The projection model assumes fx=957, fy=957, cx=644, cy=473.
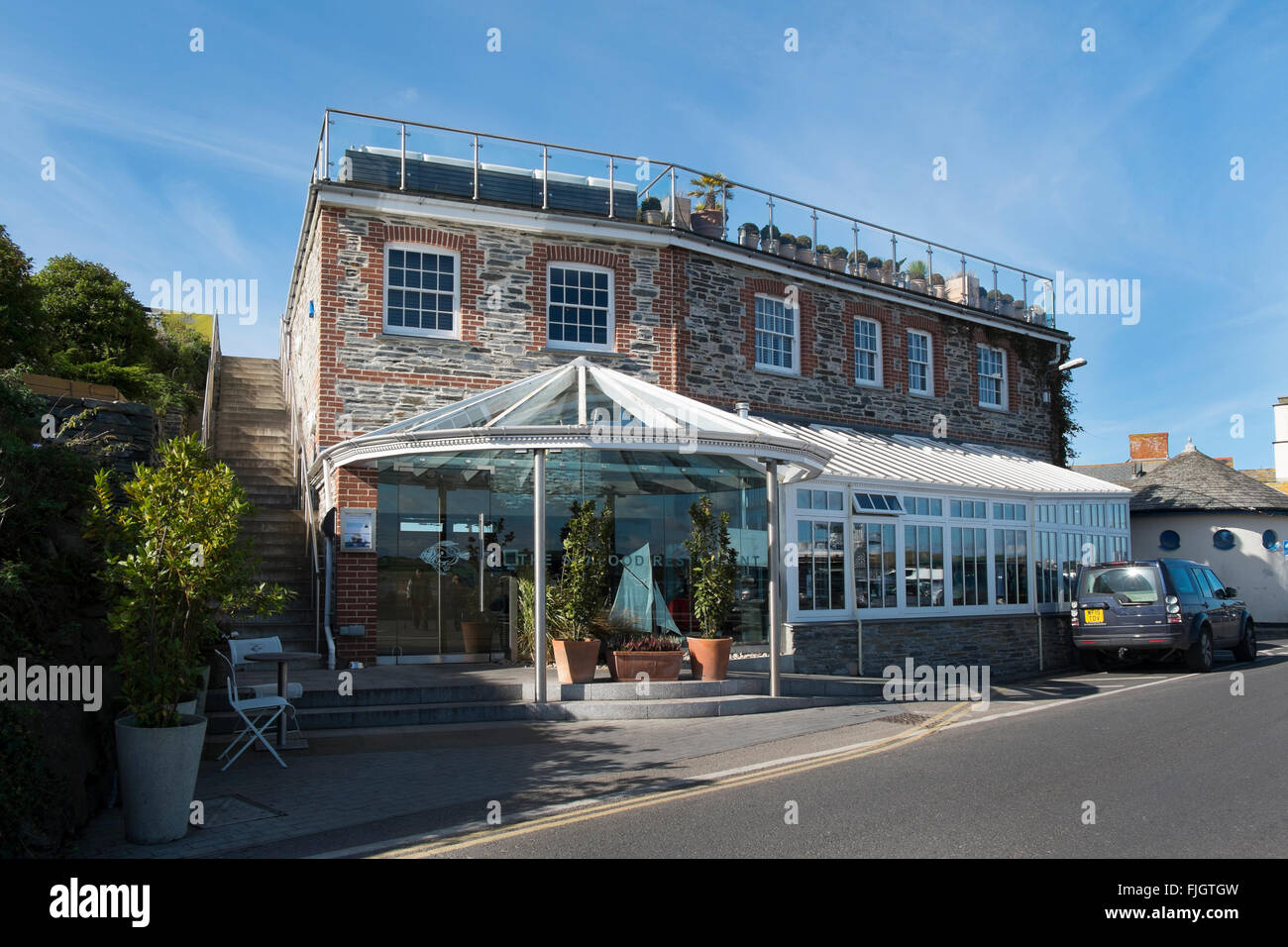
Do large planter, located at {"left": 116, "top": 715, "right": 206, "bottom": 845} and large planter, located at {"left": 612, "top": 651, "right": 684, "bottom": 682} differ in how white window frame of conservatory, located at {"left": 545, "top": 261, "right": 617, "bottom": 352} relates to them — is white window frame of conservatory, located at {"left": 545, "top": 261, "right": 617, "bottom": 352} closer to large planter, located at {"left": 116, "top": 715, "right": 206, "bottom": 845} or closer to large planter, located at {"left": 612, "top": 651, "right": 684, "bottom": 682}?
large planter, located at {"left": 612, "top": 651, "right": 684, "bottom": 682}

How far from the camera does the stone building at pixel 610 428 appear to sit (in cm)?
1266

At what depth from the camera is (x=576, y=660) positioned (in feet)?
35.9

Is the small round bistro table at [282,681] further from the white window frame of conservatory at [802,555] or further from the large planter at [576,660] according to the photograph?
the white window frame of conservatory at [802,555]

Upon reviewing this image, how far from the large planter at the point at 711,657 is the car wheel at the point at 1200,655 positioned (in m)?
8.52

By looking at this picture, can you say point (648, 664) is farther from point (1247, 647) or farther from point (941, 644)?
point (1247, 647)

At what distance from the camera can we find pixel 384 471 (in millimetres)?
13070

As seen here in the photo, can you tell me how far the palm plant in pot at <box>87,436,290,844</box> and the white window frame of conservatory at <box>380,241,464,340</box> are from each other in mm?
7651

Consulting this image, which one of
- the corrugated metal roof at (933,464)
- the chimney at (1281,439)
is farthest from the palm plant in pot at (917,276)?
the chimney at (1281,439)

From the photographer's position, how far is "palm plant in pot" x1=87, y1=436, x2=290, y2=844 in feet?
19.8

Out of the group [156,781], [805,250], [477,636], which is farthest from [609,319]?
[156,781]

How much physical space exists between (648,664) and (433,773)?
3846 mm

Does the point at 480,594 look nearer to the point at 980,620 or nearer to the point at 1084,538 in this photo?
the point at 980,620

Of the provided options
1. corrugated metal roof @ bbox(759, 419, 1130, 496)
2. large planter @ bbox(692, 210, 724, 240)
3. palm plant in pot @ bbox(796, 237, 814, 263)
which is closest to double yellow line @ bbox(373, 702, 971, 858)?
corrugated metal roof @ bbox(759, 419, 1130, 496)
